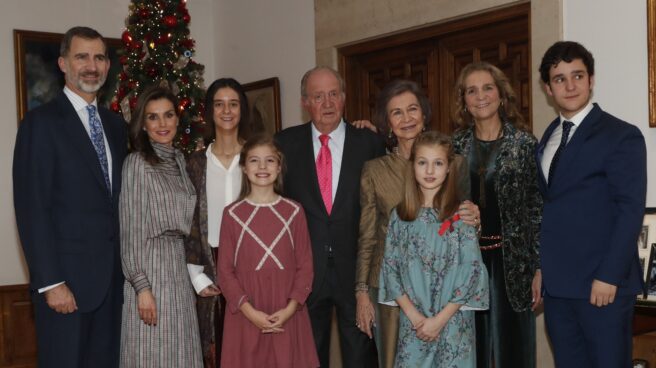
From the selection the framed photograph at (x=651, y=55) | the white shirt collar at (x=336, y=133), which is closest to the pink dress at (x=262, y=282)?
the white shirt collar at (x=336, y=133)

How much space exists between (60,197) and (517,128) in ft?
6.37

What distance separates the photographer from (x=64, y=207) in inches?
115

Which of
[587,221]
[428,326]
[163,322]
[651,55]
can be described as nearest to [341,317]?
[428,326]

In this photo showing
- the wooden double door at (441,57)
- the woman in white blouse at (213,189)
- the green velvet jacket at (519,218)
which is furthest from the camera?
the wooden double door at (441,57)

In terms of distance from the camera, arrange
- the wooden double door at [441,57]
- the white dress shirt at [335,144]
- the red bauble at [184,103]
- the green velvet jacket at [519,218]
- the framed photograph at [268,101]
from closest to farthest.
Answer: the green velvet jacket at [519,218] < the white dress shirt at [335,144] < the wooden double door at [441,57] < the red bauble at [184,103] < the framed photograph at [268,101]

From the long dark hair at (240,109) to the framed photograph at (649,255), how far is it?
182cm

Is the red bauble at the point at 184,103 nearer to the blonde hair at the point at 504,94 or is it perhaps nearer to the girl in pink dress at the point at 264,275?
the girl in pink dress at the point at 264,275

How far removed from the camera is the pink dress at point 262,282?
3.02 m

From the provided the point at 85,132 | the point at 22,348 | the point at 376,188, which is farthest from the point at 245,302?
the point at 22,348

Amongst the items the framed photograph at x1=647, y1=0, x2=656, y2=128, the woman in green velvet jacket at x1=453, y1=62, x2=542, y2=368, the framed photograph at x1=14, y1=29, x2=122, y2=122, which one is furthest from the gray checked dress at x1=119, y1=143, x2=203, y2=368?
the framed photograph at x1=14, y1=29, x2=122, y2=122

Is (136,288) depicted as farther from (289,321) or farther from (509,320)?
(509,320)

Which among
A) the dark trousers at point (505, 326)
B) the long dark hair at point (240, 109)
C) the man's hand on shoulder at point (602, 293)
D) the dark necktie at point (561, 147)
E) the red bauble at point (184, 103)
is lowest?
the dark trousers at point (505, 326)

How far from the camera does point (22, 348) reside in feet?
18.8

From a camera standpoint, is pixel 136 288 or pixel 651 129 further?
pixel 651 129
